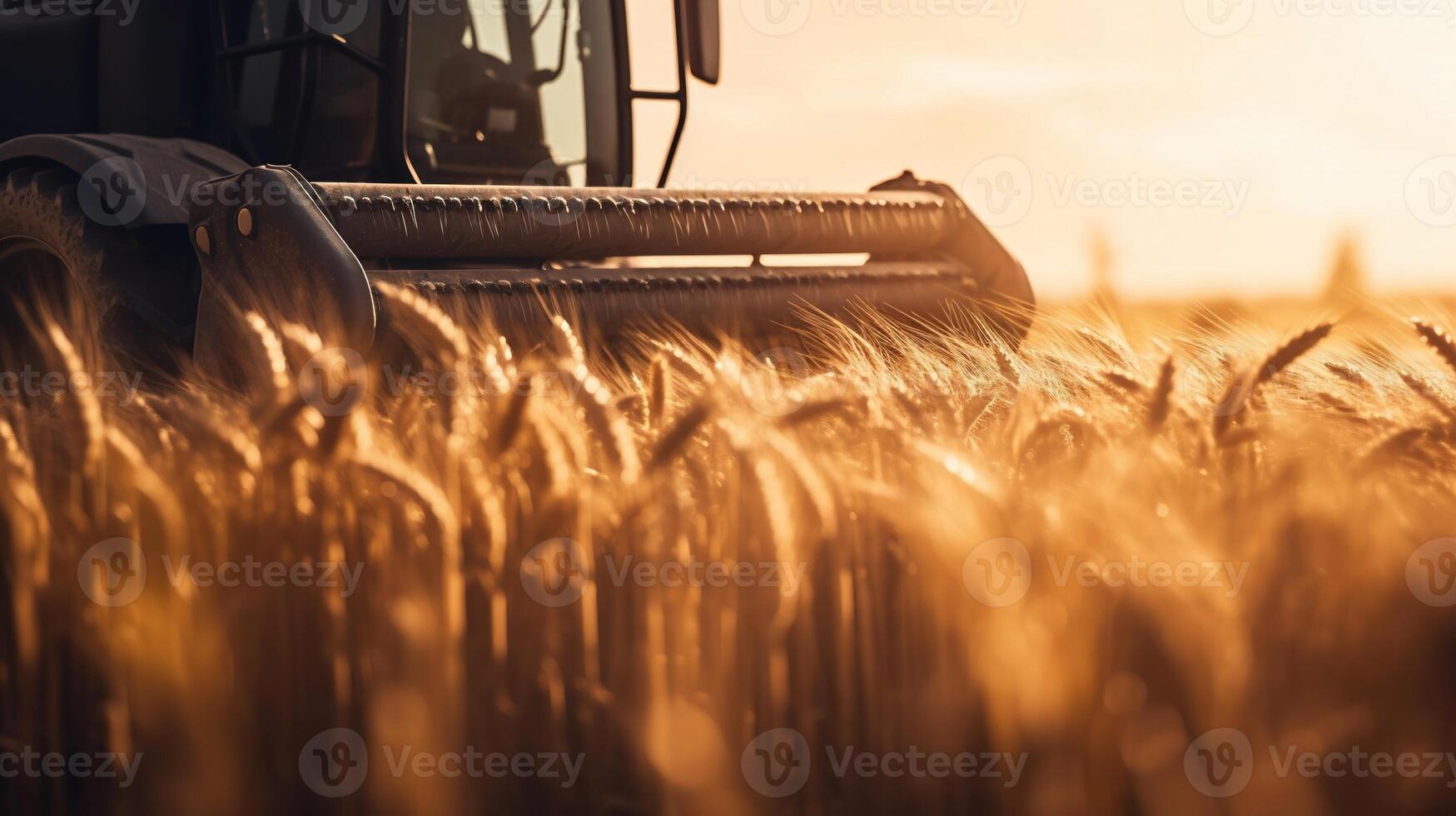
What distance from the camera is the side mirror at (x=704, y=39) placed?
4.12m

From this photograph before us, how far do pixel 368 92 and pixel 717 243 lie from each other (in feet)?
4.85

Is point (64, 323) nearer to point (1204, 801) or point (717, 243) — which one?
point (717, 243)

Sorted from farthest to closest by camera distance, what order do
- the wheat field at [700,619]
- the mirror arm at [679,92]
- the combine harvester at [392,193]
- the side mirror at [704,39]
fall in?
the mirror arm at [679,92], the side mirror at [704,39], the combine harvester at [392,193], the wheat field at [700,619]

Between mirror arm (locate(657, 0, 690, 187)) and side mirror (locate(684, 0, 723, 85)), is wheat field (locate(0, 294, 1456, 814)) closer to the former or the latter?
side mirror (locate(684, 0, 723, 85))

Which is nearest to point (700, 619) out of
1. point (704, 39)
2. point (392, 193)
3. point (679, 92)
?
point (392, 193)

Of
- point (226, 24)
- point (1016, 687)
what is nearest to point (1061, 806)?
point (1016, 687)

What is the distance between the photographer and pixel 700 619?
0.94 metres

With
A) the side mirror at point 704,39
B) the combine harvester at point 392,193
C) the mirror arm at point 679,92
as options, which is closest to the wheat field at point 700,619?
the combine harvester at point 392,193

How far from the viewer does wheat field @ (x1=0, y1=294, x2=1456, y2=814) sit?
0.83 meters

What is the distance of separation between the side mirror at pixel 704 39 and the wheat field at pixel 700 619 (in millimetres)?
3223

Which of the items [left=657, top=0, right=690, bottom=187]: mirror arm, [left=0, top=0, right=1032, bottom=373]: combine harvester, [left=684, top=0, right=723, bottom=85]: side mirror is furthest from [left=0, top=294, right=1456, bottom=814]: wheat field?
[left=657, top=0, right=690, bottom=187]: mirror arm

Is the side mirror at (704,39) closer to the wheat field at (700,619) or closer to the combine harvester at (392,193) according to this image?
the combine harvester at (392,193)

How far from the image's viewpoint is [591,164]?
4.82 meters

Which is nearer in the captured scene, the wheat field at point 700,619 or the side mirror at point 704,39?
the wheat field at point 700,619
